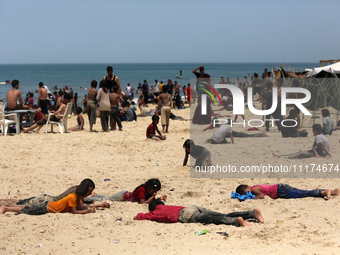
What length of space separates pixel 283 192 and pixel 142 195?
6.47 feet

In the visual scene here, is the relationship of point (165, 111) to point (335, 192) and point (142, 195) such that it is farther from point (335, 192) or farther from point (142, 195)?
point (335, 192)

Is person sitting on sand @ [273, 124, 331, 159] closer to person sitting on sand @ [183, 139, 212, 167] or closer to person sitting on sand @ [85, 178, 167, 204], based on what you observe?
person sitting on sand @ [183, 139, 212, 167]

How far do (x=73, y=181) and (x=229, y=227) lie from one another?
3.43 metres

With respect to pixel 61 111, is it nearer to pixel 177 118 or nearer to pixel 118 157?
pixel 118 157

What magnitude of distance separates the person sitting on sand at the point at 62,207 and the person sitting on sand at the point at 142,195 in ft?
1.70

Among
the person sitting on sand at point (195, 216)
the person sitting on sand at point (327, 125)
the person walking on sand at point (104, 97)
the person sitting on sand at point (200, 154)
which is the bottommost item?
the person sitting on sand at point (195, 216)

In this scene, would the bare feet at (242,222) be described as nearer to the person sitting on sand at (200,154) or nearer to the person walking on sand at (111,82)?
the person sitting on sand at (200,154)

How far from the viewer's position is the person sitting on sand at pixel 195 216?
5160 millimetres

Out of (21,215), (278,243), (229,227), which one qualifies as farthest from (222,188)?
(21,215)

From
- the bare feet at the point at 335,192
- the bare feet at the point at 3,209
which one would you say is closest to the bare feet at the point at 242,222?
the bare feet at the point at 335,192

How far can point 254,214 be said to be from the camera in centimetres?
524

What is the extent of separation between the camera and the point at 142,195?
6219 millimetres

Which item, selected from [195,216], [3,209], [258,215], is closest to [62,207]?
[3,209]

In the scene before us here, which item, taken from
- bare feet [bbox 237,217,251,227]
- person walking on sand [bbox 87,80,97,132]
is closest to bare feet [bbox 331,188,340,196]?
bare feet [bbox 237,217,251,227]
